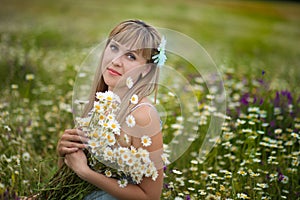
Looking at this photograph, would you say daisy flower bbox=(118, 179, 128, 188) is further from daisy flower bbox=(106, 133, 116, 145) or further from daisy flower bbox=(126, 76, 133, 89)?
daisy flower bbox=(126, 76, 133, 89)

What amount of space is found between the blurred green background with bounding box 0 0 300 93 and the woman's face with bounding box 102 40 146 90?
2.37 m

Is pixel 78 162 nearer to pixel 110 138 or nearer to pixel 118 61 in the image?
pixel 110 138

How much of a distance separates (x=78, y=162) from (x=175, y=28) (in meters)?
10.0

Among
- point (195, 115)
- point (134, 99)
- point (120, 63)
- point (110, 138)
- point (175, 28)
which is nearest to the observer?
point (110, 138)

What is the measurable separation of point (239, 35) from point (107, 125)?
1109 cm

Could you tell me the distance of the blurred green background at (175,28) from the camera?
20.8 feet

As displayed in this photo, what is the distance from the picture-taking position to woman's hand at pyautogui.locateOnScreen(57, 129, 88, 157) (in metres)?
2.19

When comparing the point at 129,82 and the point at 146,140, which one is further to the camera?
the point at 129,82

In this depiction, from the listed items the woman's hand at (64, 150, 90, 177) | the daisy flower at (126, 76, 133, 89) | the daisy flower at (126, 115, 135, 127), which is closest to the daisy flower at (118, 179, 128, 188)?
the woman's hand at (64, 150, 90, 177)

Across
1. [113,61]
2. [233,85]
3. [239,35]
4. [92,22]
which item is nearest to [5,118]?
[113,61]

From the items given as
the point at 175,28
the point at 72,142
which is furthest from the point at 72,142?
the point at 175,28

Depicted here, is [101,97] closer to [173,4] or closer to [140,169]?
[140,169]

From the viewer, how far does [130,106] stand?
221 centimetres

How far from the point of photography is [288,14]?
1820cm
